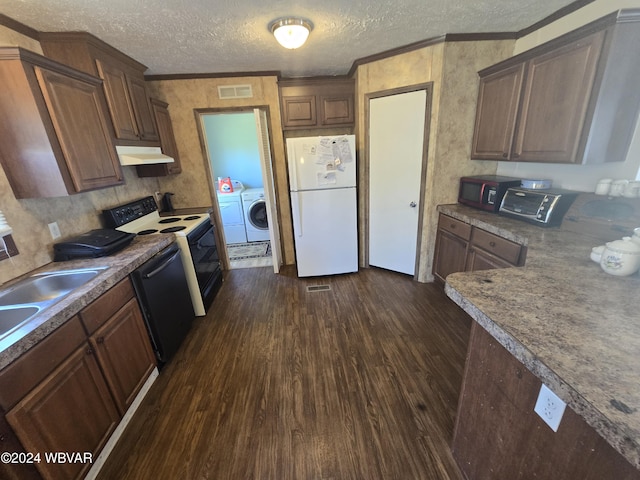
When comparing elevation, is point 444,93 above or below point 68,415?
above

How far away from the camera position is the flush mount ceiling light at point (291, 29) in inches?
72.3

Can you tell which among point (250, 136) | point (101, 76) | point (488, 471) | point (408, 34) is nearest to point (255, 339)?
point (488, 471)

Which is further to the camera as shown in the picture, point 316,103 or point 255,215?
point 255,215

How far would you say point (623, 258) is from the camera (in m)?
1.04

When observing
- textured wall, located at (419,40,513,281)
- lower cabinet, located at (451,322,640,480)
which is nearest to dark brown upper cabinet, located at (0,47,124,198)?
lower cabinet, located at (451,322,640,480)

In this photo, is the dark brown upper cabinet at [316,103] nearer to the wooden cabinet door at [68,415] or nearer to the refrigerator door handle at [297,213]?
the refrigerator door handle at [297,213]

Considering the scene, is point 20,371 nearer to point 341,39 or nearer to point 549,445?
point 549,445

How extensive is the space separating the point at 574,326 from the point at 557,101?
67.7 inches

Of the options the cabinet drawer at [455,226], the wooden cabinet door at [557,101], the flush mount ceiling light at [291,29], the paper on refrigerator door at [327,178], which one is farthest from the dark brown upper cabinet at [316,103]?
the wooden cabinet door at [557,101]

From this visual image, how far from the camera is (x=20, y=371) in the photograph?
96cm

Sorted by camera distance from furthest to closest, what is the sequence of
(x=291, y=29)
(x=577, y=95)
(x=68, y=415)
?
(x=291, y=29)
(x=577, y=95)
(x=68, y=415)

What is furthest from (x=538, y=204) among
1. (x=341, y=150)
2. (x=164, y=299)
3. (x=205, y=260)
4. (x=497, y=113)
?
(x=205, y=260)

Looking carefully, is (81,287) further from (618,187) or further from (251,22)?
(618,187)

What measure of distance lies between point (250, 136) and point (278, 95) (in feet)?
6.04
